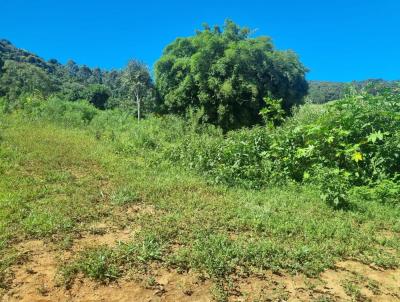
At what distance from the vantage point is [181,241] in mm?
4727

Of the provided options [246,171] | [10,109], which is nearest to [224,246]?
[246,171]

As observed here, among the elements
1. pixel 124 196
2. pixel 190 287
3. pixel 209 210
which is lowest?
pixel 190 287

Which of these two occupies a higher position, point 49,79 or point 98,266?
point 49,79

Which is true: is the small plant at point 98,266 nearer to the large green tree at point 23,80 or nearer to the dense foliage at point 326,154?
the dense foliage at point 326,154

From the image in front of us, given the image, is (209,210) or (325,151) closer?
(209,210)

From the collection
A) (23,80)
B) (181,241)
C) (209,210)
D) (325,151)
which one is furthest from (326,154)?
(23,80)

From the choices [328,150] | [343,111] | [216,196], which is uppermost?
[343,111]

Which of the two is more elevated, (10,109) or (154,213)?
(10,109)

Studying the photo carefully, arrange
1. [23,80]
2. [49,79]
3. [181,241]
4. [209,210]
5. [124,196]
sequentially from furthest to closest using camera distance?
[49,79] → [23,80] → [124,196] → [209,210] → [181,241]

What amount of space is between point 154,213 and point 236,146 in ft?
9.96

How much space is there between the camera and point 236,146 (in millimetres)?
8188

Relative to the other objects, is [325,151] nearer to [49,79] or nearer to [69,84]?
[49,79]

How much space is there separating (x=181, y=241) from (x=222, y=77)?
55.1 feet

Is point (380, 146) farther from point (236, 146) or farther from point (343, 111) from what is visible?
point (236, 146)
